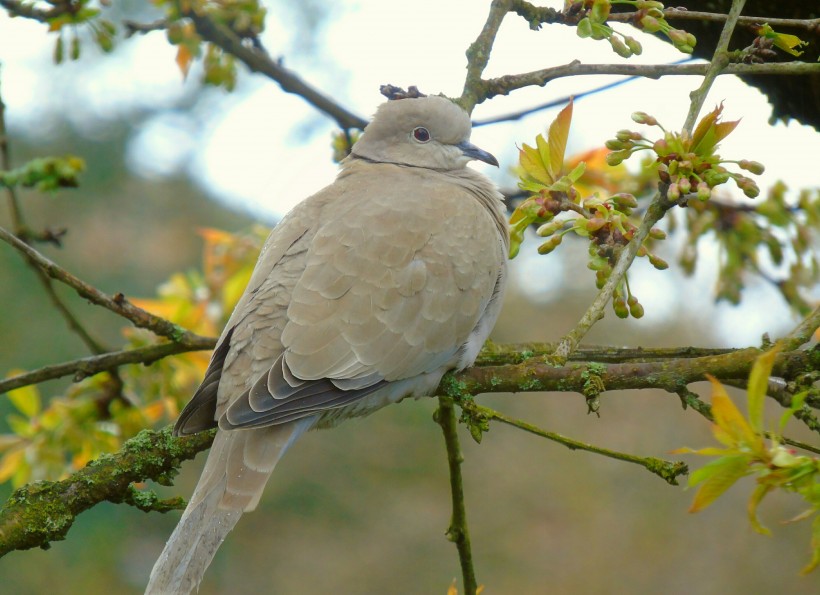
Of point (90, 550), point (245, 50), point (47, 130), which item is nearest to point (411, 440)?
point (90, 550)

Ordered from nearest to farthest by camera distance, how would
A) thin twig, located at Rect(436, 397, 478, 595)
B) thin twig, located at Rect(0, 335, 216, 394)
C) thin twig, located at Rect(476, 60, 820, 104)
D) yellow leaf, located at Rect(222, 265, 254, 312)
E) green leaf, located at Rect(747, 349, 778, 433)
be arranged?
green leaf, located at Rect(747, 349, 778, 433) → thin twig, located at Rect(476, 60, 820, 104) → thin twig, located at Rect(436, 397, 478, 595) → thin twig, located at Rect(0, 335, 216, 394) → yellow leaf, located at Rect(222, 265, 254, 312)

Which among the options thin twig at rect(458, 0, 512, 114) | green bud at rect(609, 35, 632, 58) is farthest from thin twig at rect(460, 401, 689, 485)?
thin twig at rect(458, 0, 512, 114)

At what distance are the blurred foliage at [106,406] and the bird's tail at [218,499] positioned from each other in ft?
2.33

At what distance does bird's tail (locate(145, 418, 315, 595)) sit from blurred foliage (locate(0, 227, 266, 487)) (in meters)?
0.71

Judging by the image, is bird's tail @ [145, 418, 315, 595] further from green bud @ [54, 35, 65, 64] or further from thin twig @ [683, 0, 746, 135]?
green bud @ [54, 35, 65, 64]

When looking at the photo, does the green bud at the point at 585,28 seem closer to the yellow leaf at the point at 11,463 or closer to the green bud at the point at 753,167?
the green bud at the point at 753,167

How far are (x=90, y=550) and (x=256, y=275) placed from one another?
670 centimetres

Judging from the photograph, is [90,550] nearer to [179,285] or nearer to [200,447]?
[179,285]

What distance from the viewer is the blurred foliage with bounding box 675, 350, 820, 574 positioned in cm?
127

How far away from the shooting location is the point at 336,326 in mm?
2365

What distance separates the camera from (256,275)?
259 cm

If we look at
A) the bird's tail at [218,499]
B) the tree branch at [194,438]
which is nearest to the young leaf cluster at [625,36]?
the tree branch at [194,438]

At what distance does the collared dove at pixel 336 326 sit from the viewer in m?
2.16

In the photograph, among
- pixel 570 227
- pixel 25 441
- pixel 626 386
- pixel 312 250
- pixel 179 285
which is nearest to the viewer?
pixel 626 386
